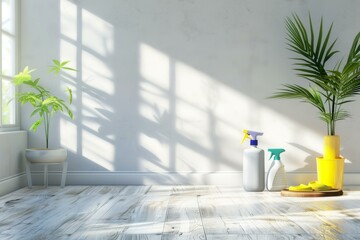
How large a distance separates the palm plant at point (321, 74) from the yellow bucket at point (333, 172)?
20 cm

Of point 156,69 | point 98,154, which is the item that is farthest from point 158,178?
point 156,69

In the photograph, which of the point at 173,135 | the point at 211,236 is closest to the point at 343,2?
the point at 173,135

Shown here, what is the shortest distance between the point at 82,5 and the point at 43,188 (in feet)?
4.46

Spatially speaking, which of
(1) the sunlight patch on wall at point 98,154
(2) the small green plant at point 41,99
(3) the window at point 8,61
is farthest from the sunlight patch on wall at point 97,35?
(1) the sunlight patch on wall at point 98,154

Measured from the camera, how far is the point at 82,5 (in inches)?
156

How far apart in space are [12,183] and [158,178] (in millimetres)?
1024

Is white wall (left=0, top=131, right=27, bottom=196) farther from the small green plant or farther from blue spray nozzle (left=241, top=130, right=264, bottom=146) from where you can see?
blue spray nozzle (left=241, top=130, right=264, bottom=146)

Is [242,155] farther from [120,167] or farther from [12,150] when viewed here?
[12,150]

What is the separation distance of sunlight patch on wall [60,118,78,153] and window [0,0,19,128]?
33cm

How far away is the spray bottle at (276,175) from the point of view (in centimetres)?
367

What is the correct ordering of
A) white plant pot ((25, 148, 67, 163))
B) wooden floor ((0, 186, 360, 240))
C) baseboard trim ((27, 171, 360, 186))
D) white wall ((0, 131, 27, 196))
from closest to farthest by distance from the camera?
wooden floor ((0, 186, 360, 240))
white wall ((0, 131, 27, 196))
white plant pot ((25, 148, 67, 163))
baseboard trim ((27, 171, 360, 186))

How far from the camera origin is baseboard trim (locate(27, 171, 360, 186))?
3.93 m

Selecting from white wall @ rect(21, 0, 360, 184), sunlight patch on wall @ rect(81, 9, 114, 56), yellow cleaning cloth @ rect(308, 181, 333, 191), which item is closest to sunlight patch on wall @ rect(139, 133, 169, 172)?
white wall @ rect(21, 0, 360, 184)

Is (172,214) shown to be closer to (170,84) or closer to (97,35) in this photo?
(170,84)
